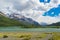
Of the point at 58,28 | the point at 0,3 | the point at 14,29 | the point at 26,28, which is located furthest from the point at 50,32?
the point at 0,3

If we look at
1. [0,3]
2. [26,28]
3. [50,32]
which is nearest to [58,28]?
[50,32]

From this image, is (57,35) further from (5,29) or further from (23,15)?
(5,29)

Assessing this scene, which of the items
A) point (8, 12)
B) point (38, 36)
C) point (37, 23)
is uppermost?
point (8, 12)

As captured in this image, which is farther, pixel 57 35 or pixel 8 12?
pixel 57 35

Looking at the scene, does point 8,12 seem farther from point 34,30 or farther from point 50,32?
point 50,32

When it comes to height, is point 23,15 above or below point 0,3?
below

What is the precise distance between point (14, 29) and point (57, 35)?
4.32 m

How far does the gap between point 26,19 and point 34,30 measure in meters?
1.35

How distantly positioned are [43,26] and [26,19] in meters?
1.74

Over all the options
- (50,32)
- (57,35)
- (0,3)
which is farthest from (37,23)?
(0,3)

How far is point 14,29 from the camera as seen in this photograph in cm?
1595

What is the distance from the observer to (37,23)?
1528 centimetres

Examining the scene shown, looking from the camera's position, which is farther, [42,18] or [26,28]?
[26,28]

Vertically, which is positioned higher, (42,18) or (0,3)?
(0,3)
